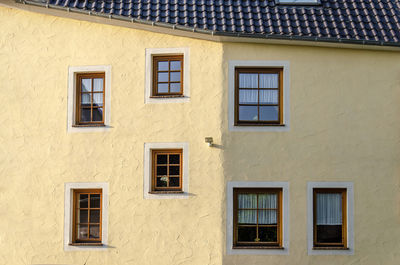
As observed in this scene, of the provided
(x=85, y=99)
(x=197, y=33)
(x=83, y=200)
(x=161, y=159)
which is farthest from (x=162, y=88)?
(x=83, y=200)

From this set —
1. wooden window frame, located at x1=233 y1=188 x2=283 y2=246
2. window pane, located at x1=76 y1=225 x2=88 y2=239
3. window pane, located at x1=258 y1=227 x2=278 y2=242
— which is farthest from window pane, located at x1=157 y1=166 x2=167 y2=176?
window pane, located at x1=258 y1=227 x2=278 y2=242

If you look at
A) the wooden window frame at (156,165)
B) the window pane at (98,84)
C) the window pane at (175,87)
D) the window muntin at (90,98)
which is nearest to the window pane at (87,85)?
the window muntin at (90,98)

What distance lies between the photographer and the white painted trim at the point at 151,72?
14.4 m

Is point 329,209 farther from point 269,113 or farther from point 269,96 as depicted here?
point 269,96

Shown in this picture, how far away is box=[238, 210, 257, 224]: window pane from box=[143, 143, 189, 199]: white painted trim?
4.29 feet

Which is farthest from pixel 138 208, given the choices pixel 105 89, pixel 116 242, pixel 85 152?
pixel 105 89

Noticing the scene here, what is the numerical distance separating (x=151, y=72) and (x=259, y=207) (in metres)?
3.98

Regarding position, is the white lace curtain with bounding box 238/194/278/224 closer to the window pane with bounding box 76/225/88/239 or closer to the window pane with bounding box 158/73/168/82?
the window pane with bounding box 158/73/168/82

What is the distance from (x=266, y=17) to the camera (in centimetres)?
1455

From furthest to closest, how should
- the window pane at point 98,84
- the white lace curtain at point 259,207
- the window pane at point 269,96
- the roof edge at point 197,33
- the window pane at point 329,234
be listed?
the window pane at point 98,84 < the window pane at point 269,96 < the white lace curtain at point 259,207 < the window pane at point 329,234 < the roof edge at point 197,33

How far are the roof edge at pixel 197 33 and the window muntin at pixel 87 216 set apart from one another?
155 inches

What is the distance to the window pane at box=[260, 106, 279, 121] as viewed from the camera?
1441 cm

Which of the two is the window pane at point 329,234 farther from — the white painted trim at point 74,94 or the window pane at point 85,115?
the window pane at point 85,115

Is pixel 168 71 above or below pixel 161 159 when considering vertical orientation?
above
